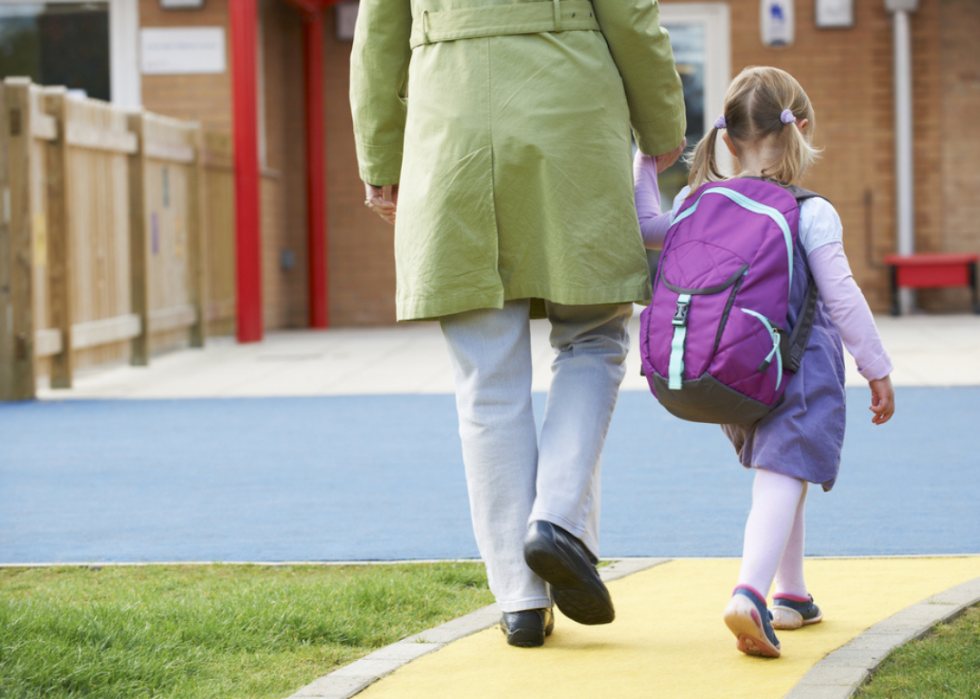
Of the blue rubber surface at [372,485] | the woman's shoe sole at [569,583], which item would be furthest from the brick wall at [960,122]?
the woman's shoe sole at [569,583]

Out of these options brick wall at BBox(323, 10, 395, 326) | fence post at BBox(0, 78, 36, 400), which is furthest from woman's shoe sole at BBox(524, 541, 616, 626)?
brick wall at BBox(323, 10, 395, 326)

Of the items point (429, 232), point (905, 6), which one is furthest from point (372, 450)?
point (905, 6)

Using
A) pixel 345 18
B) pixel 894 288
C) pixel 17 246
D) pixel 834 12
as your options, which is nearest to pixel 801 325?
pixel 17 246

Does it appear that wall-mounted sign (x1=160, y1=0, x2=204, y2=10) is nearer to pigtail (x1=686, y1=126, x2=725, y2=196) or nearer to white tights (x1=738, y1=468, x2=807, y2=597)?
pigtail (x1=686, y1=126, x2=725, y2=196)

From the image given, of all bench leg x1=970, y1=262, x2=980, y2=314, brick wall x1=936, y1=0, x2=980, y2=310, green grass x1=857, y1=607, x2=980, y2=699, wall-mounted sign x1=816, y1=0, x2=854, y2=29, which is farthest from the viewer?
brick wall x1=936, y1=0, x2=980, y2=310

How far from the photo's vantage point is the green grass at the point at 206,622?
2609 millimetres

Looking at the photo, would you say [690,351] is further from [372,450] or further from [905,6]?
[905,6]

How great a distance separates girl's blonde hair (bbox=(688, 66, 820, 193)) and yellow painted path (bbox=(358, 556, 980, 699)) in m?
0.98

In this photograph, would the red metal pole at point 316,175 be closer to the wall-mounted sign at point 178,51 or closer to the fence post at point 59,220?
the wall-mounted sign at point 178,51

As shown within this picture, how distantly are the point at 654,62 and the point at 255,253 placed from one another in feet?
29.5

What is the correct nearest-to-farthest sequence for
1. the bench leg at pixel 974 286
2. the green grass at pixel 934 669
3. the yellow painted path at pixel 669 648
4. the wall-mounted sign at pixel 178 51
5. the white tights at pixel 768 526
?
the green grass at pixel 934 669 < the yellow painted path at pixel 669 648 < the white tights at pixel 768 526 < the wall-mounted sign at pixel 178 51 < the bench leg at pixel 974 286

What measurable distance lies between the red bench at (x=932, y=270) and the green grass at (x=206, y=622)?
33.5 ft

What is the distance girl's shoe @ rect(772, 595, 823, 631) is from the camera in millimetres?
2969

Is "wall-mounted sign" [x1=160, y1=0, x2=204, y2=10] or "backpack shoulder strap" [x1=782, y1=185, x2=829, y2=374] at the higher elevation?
"wall-mounted sign" [x1=160, y1=0, x2=204, y2=10]
